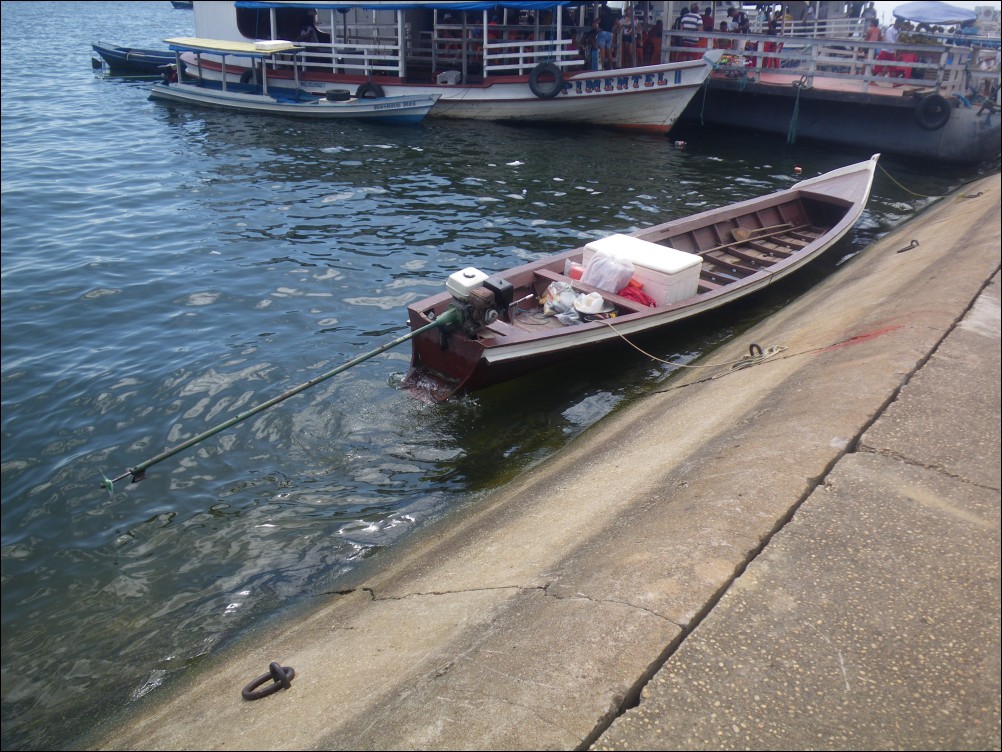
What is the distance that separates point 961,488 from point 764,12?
2865cm

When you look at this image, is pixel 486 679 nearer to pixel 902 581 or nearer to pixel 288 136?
pixel 902 581

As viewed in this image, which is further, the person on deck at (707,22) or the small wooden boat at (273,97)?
the person on deck at (707,22)

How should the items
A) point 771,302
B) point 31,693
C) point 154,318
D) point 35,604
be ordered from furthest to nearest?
point 771,302 < point 154,318 < point 35,604 < point 31,693

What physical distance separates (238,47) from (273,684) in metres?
23.2

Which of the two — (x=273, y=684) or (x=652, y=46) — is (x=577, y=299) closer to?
(x=273, y=684)

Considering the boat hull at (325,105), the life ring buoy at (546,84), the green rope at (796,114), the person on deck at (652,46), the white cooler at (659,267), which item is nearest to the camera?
the white cooler at (659,267)

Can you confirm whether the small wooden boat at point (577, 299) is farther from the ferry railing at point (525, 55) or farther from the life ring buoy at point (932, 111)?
the ferry railing at point (525, 55)

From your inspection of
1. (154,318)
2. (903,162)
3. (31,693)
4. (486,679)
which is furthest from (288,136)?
(486,679)

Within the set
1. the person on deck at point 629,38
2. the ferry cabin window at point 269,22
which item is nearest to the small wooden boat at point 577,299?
the person on deck at point 629,38

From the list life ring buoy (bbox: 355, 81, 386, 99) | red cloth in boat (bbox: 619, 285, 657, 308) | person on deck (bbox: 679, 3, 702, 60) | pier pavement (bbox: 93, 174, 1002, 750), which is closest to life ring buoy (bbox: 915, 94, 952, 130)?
person on deck (bbox: 679, 3, 702, 60)

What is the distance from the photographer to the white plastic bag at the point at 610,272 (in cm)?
884

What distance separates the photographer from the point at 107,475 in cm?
724

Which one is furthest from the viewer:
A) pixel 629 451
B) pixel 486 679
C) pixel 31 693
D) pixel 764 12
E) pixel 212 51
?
pixel 764 12

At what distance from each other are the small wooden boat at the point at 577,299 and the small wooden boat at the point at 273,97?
13.1m
